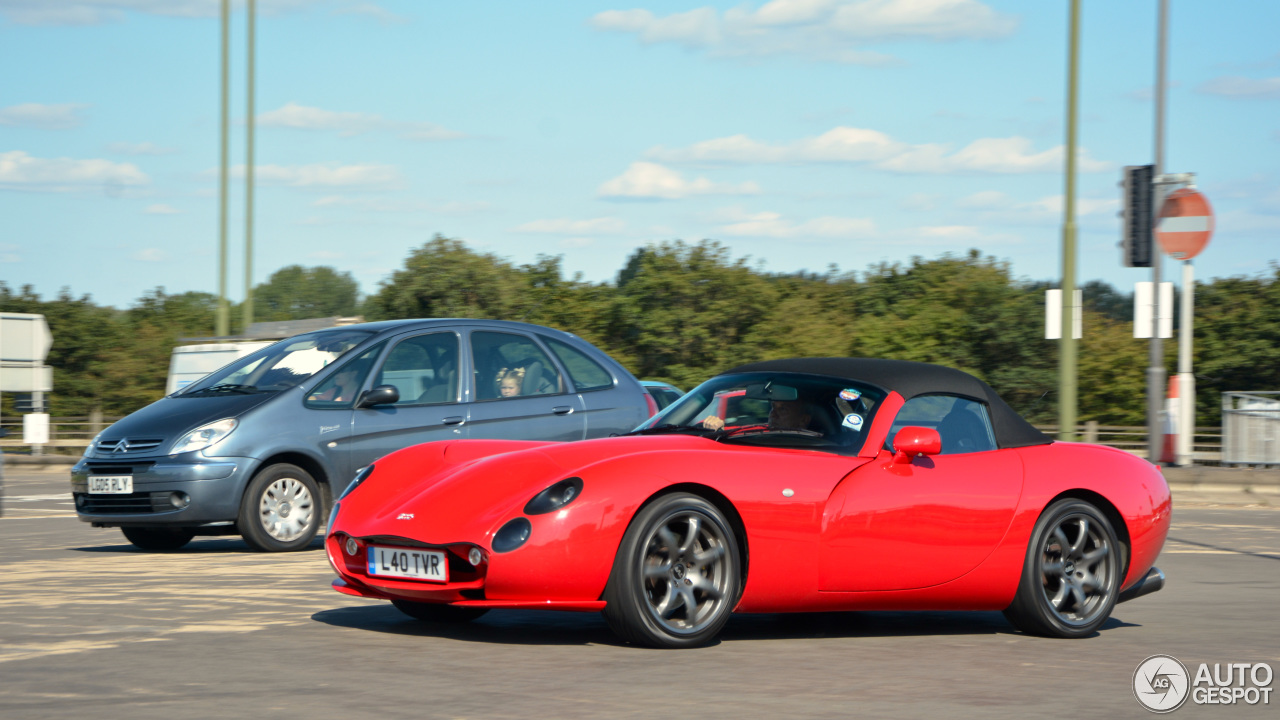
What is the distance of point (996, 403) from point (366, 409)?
4.97 meters

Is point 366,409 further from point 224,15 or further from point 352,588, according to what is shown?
point 224,15

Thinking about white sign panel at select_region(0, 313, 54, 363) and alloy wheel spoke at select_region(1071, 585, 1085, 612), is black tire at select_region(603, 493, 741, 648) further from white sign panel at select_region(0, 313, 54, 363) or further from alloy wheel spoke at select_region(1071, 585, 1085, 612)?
white sign panel at select_region(0, 313, 54, 363)

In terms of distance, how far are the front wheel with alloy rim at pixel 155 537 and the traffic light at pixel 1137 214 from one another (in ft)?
42.1

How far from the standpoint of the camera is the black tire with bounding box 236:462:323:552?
9.94 metres

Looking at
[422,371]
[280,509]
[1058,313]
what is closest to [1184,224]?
[1058,313]

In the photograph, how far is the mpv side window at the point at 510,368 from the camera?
421 inches

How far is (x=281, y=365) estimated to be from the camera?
10.6 metres

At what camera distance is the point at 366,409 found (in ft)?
34.0

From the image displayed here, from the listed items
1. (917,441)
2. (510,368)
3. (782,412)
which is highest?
(510,368)

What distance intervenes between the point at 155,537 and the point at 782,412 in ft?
18.8

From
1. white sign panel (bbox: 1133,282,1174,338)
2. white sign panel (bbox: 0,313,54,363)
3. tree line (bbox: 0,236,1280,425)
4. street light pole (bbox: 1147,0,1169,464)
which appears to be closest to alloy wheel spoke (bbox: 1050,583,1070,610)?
street light pole (bbox: 1147,0,1169,464)

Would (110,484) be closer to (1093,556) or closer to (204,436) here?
(204,436)

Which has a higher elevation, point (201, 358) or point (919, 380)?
point (919, 380)

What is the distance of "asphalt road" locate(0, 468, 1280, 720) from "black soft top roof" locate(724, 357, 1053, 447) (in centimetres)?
99
